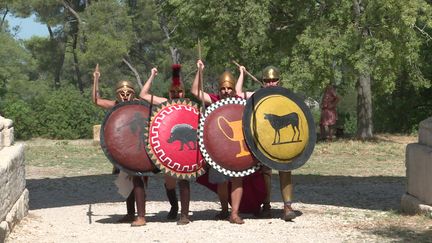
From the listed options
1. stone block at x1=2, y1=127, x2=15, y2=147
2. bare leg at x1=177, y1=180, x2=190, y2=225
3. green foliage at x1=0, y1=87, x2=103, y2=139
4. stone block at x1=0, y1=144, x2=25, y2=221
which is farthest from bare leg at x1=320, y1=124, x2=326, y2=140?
bare leg at x1=177, y1=180, x2=190, y2=225

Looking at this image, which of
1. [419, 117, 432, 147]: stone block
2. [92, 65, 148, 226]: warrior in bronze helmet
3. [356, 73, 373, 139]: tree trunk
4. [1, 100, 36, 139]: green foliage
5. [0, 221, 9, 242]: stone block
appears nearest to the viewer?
[0, 221, 9, 242]: stone block

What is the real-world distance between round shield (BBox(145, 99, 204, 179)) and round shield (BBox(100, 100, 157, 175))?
10cm

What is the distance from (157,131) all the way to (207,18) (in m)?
14.5

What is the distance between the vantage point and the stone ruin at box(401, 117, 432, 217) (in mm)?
9023

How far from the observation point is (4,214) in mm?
8055

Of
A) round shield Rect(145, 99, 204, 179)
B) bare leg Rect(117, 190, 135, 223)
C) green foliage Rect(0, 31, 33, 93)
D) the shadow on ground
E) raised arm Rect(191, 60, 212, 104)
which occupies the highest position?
green foliage Rect(0, 31, 33, 93)

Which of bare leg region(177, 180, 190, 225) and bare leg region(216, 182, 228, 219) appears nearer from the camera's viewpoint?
bare leg region(177, 180, 190, 225)

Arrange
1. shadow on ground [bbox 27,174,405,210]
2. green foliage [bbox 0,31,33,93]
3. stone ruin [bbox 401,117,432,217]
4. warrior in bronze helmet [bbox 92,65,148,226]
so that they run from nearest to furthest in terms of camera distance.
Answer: warrior in bronze helmet [bbox 92,65,148,226] → stone ruin [bbox 401,117,432,217] → shadow on ground [bbox 27,174,405,210] → green foliage [bbox 0,31,33,93]

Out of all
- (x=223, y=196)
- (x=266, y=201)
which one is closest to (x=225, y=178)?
(x=223, y=196)

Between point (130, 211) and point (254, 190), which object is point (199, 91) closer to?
point (254, 190)

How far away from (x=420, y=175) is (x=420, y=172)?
1.3 inches

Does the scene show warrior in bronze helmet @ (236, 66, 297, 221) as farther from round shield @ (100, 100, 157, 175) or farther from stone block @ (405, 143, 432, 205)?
stone block @ (405, 143, 432, 205)

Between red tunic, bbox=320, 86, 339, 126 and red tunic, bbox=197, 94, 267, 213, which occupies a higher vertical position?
red tunic, bbox=320, 86, 339, 126

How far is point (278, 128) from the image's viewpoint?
8.60 m
